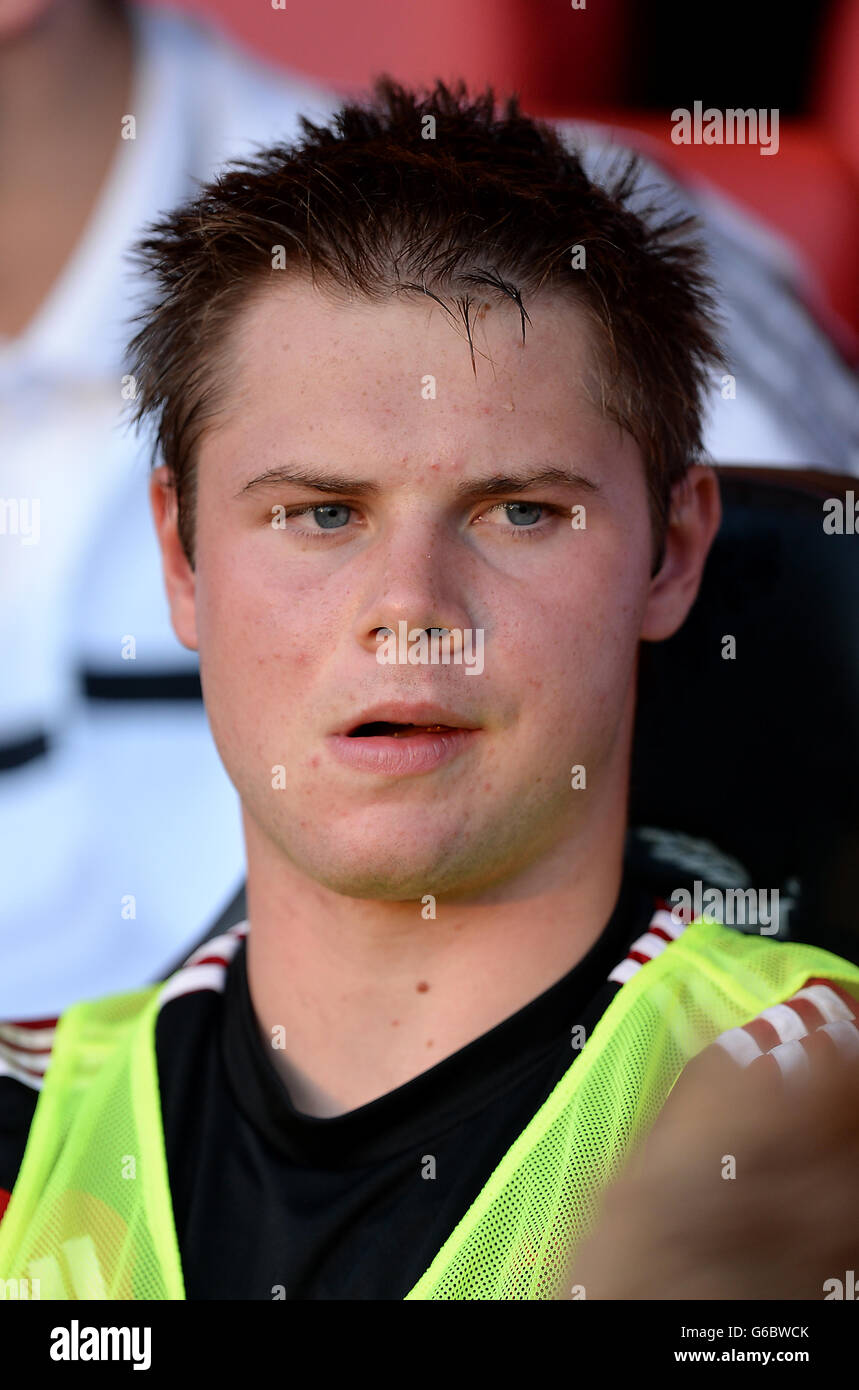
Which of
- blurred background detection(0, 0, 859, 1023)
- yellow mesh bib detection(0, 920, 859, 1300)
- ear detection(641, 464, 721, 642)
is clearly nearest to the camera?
yellow mesh bib detection(0, 920, 859, 1300)

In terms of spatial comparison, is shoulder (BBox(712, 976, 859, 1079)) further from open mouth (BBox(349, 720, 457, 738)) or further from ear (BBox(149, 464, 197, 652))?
ear (BBox(149, 464, 197, 652))

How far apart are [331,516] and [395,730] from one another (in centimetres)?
16

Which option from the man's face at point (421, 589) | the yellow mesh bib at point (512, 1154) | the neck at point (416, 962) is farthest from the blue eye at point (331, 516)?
the yellow mesh bib at point (512, 1154)

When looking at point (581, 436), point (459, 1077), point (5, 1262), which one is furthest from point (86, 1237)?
point (581, 436)

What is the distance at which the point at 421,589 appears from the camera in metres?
0.94

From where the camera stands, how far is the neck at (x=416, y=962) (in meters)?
1.06

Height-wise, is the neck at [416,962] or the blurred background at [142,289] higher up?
the blurred background at [142,289]

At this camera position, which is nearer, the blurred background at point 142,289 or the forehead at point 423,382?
the forehead at point 423,382

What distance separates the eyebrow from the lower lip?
173 mm

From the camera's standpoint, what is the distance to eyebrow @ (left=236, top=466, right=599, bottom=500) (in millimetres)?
988

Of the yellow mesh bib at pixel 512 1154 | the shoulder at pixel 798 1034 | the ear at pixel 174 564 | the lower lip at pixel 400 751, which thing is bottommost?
the yellow mesh bib at pixel 512 1154

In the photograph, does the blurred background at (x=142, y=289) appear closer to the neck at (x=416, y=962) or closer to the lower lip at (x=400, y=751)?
the neck at (x=416, y=962)

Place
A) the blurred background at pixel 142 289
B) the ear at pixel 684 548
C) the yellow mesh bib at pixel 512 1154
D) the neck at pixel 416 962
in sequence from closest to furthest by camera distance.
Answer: the yellow mesh bib at pixel 512 1154 < the neck at pixel 416 962 < the ear at pixel 684 548 < the blurred background at pixel 142 289

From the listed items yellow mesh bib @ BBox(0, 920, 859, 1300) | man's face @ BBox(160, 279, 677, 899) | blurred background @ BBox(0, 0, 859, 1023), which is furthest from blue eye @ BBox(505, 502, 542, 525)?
blurred background @ BBox(0, 0, 859, 1023)
